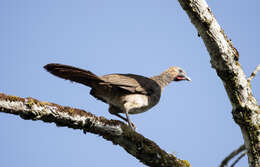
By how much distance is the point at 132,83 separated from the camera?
6.07m

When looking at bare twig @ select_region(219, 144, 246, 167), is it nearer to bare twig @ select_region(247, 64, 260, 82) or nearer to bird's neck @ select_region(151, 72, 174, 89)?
bare twig @ select_region(247, 64, 260, 82)

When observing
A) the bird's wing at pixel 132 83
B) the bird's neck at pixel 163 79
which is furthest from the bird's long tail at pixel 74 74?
the bird's neck at pixel 163 79

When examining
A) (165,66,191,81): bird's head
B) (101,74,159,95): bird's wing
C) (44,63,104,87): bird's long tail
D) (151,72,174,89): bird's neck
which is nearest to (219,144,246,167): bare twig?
(44,63,104,87): bird's long tail

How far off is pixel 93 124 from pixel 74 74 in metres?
1.57

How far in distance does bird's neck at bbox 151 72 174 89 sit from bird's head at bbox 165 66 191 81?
3.4 inches

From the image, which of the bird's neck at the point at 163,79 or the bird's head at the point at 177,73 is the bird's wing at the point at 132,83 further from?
the bird's head at the point at 177,73

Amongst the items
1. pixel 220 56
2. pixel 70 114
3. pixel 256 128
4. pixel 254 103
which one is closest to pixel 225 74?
pixel 220 56

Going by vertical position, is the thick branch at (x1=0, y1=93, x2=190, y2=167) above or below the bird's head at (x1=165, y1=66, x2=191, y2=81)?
below

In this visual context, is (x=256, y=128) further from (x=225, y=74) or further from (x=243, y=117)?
(x=225, y=74)

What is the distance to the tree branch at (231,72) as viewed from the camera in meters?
3.17

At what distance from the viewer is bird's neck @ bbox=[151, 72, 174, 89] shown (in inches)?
292

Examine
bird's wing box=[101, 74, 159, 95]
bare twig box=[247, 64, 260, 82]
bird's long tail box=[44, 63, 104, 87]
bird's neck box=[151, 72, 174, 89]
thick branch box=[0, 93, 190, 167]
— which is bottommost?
thick branch box=[0, 93, 190, 167]

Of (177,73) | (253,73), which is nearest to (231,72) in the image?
(253,73)

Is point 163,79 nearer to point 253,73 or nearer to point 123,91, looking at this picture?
point 123,91
